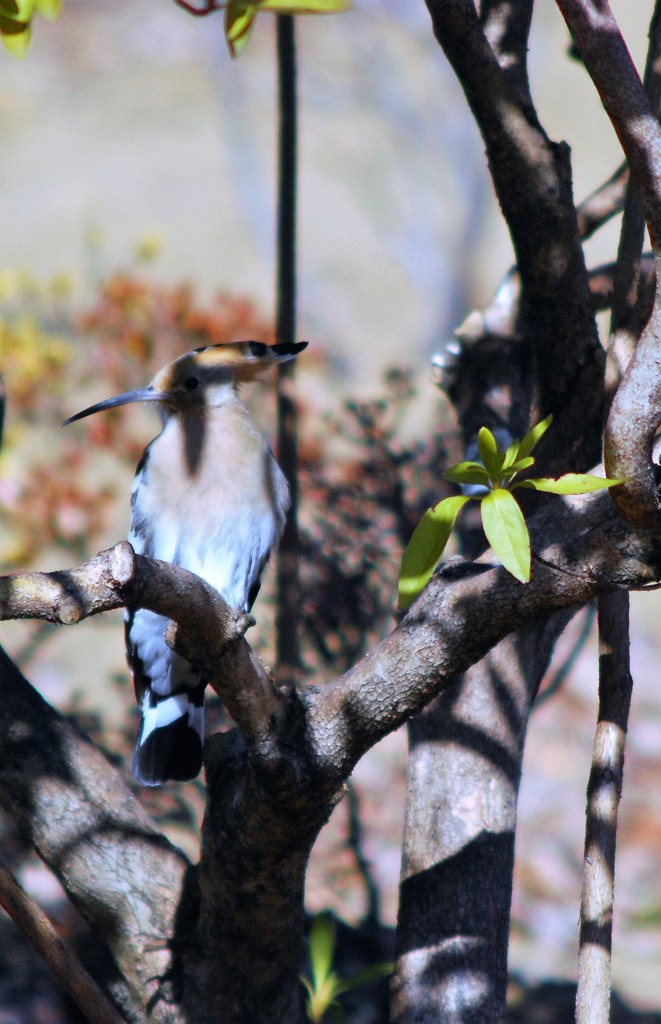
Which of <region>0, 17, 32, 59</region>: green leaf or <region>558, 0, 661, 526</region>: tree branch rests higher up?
<region>0, 17, 32, 59</region>: green leaf

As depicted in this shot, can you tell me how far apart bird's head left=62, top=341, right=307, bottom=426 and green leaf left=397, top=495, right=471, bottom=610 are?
4.77 ft

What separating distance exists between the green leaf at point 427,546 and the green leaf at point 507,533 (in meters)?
0.07

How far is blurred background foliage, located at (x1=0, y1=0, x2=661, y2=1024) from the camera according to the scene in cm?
359

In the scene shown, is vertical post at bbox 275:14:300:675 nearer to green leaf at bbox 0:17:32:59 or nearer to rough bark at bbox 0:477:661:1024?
rough bark at bbox 0:477:661:1024

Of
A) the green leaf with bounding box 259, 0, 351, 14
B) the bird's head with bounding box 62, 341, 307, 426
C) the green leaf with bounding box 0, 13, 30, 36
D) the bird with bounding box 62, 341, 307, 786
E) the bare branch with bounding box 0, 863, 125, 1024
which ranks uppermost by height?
the bird's head with bounding box 62, 341, 307, 426

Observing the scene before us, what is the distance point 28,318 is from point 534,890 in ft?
13.2

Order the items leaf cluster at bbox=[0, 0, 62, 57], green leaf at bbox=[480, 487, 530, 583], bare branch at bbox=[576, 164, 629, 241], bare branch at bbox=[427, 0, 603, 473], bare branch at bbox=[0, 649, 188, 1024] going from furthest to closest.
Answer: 1. bare branch at bbox=[576, 164, 629, 241]
2. bare branch at bbox=[0, 649, 188, 1024]
3. bare branch at bbox=[427, 0, 603, 473]
4. leaf cluster at bbox=[0, 0, 62, 57]
5. green leaf at bbox=[480, 487, 530, 583]

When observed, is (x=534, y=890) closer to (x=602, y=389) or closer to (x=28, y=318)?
(x=602, y=389)

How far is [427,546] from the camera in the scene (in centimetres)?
141

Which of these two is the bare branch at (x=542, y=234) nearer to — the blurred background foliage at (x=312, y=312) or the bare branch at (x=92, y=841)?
the bare branch at (x=92, y=841)

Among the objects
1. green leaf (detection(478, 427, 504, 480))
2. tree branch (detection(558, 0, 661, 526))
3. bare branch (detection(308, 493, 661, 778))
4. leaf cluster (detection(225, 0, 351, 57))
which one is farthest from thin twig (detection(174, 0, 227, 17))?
bare branch (detection(308, 493, 661, 778))

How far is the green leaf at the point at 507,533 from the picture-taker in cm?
127

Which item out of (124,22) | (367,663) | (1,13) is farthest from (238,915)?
(124,22)

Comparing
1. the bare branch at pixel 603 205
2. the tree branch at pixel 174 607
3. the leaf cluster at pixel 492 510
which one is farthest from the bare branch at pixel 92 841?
the bare branch at pixel 603 205
